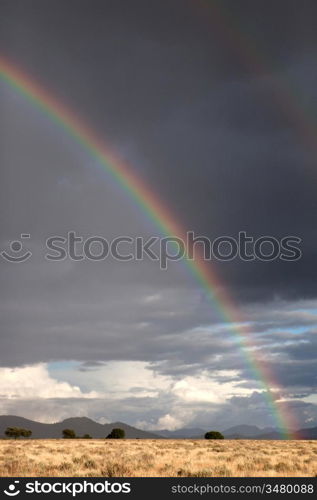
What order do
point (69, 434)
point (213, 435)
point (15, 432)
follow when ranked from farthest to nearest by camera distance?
point (69, 434) → point (15, 432) → point (213, 435)

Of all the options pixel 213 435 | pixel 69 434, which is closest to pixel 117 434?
pixel 69 434

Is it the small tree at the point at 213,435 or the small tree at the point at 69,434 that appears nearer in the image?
the small tree at the point at 213,435

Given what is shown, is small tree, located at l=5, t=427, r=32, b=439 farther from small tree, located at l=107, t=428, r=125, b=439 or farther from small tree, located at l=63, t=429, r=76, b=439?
small tree, located at l=107, t=428, r=125, b=439

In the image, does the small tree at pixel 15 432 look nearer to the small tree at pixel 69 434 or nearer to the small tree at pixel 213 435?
the small tree at pixel 69 434

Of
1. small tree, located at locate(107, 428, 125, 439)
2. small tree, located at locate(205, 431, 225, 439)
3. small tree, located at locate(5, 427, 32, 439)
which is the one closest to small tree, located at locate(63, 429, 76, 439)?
small tree, located at locate(5, 427, 32, 439)

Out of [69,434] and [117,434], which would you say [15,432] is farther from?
[117,434]

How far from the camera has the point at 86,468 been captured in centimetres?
3650

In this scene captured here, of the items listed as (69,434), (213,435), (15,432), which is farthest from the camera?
(69,434)

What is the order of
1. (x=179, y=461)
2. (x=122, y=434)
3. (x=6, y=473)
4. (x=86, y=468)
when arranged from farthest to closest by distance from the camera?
(x=122, y=434) → (x=179, y=461) → (x=86, y=468) → (x=6, y=473)

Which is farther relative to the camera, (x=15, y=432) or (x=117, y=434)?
(x=15, y=432)

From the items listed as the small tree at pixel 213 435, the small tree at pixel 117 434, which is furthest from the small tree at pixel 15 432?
the small tree at pixel 213 435
